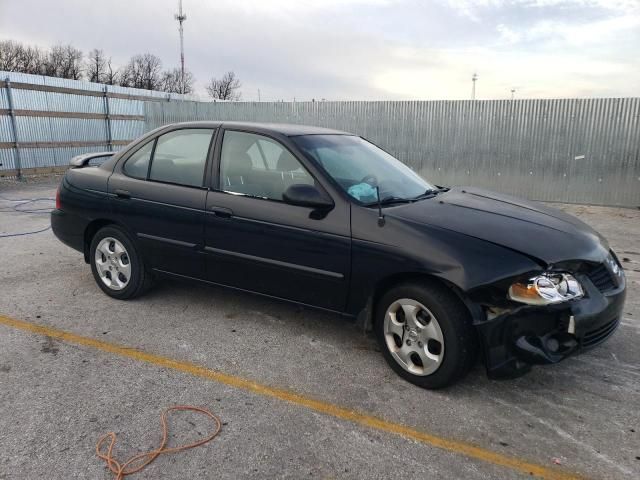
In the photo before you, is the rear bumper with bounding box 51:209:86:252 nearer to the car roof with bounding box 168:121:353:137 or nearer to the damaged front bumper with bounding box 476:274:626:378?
the car roof with bounding box 168:121:353:137

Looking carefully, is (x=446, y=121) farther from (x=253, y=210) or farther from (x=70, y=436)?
(x=70, y=436)

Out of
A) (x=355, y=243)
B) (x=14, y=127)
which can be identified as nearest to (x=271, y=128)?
(x=355, y=243)

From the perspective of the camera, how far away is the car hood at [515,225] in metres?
3.08

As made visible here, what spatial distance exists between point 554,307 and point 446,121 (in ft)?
36.5

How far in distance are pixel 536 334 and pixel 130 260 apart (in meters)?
3.31

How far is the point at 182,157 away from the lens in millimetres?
4301

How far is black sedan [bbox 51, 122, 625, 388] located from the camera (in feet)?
9.70

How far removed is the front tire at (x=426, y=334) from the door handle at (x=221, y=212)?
1324mm

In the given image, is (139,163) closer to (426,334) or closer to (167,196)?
(167,196)

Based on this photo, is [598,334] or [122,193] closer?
[598,334]

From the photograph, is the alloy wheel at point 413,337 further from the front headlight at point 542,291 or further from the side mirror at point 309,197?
the side mirror at point 309,197

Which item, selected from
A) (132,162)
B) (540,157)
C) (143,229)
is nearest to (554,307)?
(143,229)

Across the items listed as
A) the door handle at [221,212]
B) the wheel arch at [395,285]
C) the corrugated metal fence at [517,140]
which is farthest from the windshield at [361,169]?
the corrugated metal fence at [517,140]

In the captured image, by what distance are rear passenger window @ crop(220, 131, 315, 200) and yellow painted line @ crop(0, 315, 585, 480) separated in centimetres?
131
